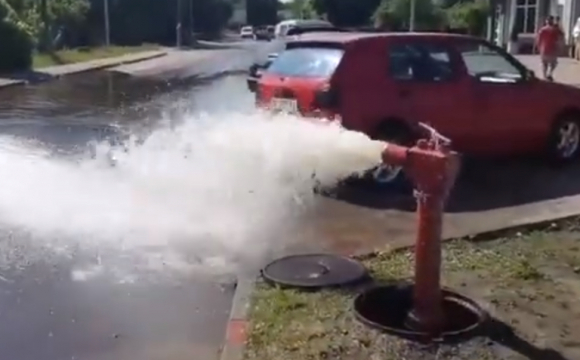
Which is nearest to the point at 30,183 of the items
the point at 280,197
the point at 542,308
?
the point at 280,197

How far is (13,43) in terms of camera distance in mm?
32312

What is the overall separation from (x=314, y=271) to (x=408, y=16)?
47.3m

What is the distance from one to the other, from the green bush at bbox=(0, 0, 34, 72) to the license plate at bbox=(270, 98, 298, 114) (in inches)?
917

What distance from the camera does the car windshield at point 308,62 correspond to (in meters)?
10.5

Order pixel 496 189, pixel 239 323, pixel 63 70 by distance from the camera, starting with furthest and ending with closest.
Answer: pixel 63 70 → pixel 496 189 → pixel 239 323

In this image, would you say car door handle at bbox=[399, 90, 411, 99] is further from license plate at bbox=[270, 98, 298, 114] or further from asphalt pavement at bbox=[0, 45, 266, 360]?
asphalt pavement at bbox=[0, 45, 266, 360]

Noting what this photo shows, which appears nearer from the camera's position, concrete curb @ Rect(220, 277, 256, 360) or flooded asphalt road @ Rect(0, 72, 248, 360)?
concrete curb @ Rect(220, 277, 256, 360)

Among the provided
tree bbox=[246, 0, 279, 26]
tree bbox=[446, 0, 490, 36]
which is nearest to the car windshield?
tree bbox=[446, 0, 490, 36]

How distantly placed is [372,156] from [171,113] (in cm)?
987

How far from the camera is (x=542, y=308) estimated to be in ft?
20.1

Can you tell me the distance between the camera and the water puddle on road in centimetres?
798

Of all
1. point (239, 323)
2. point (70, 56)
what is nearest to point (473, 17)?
point (70, 56)

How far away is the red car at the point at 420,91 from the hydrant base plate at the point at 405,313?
4.04 metres

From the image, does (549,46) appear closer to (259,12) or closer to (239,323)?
(239,323)
